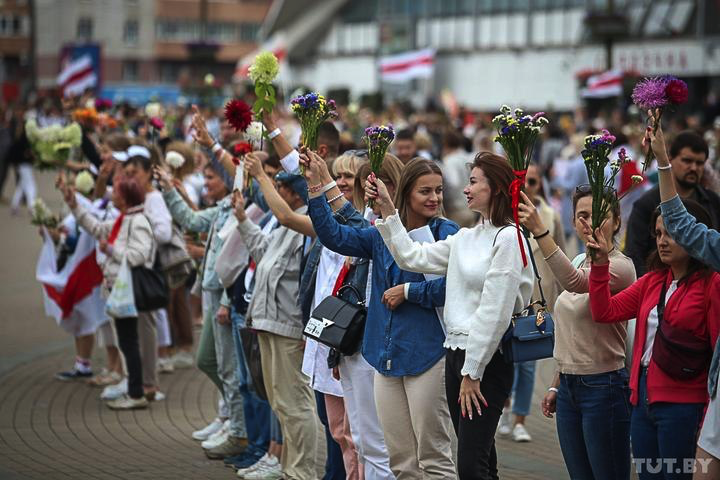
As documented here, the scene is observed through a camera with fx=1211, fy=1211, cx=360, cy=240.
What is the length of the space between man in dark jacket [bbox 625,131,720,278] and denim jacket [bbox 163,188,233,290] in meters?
2.71

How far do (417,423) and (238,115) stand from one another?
8.05ft

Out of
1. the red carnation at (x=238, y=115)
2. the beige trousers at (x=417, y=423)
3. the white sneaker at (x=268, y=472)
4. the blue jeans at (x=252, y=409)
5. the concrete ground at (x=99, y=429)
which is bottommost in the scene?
the concrete ground at (x=99, y=429)

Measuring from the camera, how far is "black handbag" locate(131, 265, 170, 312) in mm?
9656

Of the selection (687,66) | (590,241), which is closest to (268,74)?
(590,241)

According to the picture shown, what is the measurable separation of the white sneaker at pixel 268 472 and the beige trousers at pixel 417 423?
186cm

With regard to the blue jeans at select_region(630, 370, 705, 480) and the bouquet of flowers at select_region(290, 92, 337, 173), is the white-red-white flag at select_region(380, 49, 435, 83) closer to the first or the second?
the bouquet of flowers at select_region(290, 92, 337, 173)

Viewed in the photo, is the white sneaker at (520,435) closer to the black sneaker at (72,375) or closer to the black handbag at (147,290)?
the black handbag at (147,290)

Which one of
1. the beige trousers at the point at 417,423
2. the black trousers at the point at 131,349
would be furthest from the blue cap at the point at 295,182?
the black trousers at the point at 131,349

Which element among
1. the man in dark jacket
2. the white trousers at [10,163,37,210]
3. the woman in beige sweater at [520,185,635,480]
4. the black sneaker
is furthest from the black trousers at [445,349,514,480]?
the white trousers at [10,163,37,210]

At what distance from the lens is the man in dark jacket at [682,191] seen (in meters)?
7.52

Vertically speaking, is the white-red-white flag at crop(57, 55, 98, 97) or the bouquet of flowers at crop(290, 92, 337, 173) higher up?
the white-red-white flag at crop(57, 55, 98, 97)

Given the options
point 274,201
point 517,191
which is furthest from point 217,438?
point 517,191

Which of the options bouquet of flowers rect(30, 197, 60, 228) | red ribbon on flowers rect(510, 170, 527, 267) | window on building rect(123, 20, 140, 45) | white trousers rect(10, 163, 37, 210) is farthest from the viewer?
window on building rect(123, 20, 140, 45)

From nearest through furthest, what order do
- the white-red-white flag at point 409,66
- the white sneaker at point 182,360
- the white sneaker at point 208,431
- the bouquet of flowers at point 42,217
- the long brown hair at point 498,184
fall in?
the long brown hair at point 498,184, the white sneaker at point 208,431, the bouquet of flowers at point 42,217, the white sneaker at point 182,360, the white-red-white flag at point 409,66
